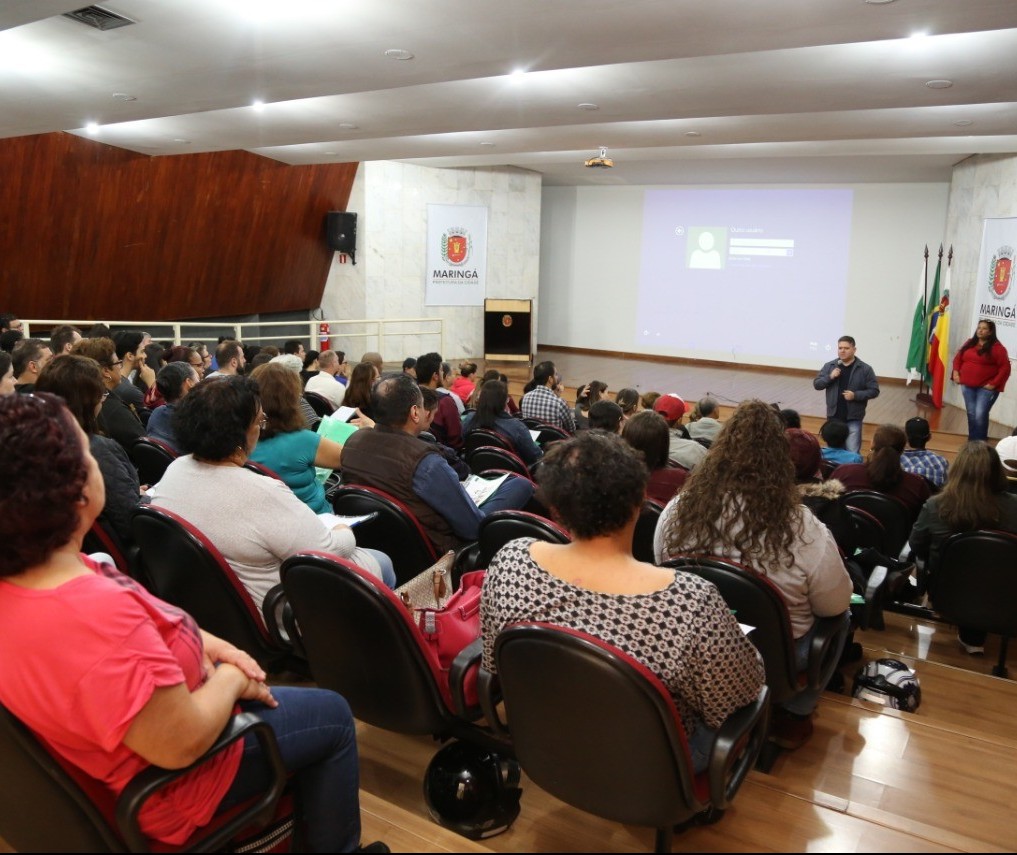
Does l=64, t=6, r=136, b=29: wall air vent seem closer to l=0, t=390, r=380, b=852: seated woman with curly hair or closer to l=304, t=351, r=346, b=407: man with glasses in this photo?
l=304, t=351, r=346, b=407: man with glasses

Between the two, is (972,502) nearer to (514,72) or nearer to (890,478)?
(890,478)

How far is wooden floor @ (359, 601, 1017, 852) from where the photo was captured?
1820mm

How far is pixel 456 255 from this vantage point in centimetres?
1416

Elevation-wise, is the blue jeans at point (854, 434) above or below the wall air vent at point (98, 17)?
below

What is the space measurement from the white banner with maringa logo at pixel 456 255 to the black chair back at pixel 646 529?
36.4 ft

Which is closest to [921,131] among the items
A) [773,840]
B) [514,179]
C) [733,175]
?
[733,175]

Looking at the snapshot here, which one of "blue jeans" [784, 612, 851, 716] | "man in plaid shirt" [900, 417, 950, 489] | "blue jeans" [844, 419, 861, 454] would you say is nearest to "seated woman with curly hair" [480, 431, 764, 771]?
"blue jeans" [784, 612, 851, 716]

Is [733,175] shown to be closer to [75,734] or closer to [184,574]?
[184,574]

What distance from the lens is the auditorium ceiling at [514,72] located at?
4484 millimetres

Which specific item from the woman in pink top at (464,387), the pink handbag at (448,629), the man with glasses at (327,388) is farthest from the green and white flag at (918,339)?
the pink handbag at (448,629)

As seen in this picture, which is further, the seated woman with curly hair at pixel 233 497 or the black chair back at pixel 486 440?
the black chair back at pixel 486 440

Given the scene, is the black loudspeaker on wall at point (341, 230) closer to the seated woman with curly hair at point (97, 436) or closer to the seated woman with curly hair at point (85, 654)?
the seated woman with curly hair at point (97, 436)

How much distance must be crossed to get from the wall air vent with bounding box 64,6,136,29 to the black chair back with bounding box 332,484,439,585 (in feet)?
11.5

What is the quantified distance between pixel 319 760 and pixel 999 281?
10.7m
